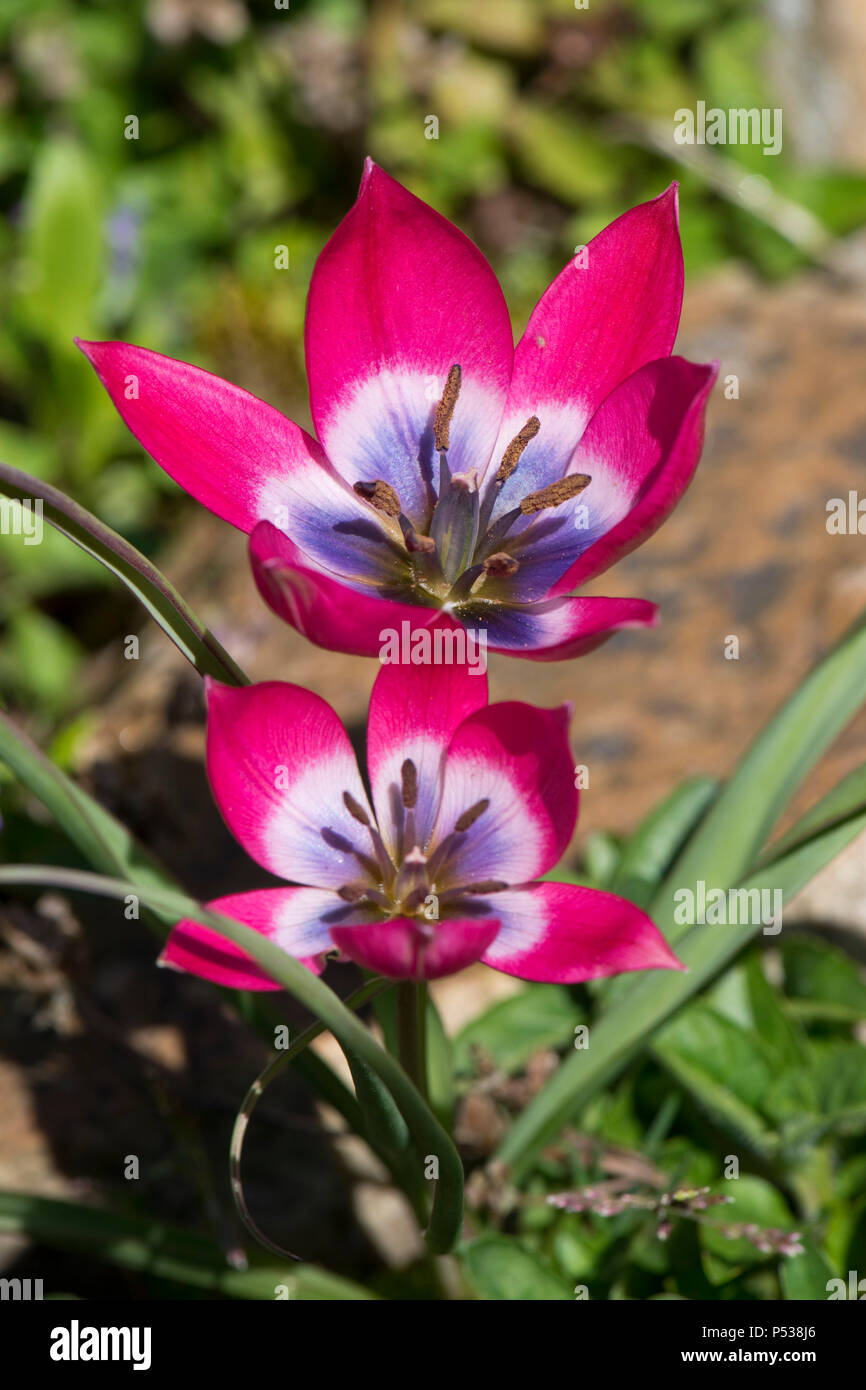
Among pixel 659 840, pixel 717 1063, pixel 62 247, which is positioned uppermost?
pixel 62 247

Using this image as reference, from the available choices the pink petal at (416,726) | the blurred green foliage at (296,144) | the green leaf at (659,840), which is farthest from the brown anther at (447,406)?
the blurred green foliage at (296,144)

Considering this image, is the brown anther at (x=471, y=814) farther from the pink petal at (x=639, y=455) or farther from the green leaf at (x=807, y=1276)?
the green leaf at (x=807, y=1276)

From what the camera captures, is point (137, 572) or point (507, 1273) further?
point (507, 1273)

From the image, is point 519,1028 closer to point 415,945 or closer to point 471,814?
point 471,814

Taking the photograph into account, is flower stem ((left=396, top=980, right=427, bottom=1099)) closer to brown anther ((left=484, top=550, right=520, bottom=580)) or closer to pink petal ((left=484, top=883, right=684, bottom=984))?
pink petal ((left=484, top=883, right=684, bottom=984))

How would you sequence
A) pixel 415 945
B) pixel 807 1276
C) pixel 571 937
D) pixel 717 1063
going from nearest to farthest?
1. pixel 415 945
2. pixel 571 937
3. pixel 807 1276
4. pixel 717 1063

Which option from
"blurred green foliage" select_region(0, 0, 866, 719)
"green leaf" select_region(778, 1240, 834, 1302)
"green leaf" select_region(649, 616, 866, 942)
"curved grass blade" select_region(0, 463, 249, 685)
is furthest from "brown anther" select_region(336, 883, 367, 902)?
"blurred green foliage" select_region(0, 0, 866, 719)


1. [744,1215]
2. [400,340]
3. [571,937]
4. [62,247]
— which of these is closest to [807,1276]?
[744,1215]

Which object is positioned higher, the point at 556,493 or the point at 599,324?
the point at 599,324
